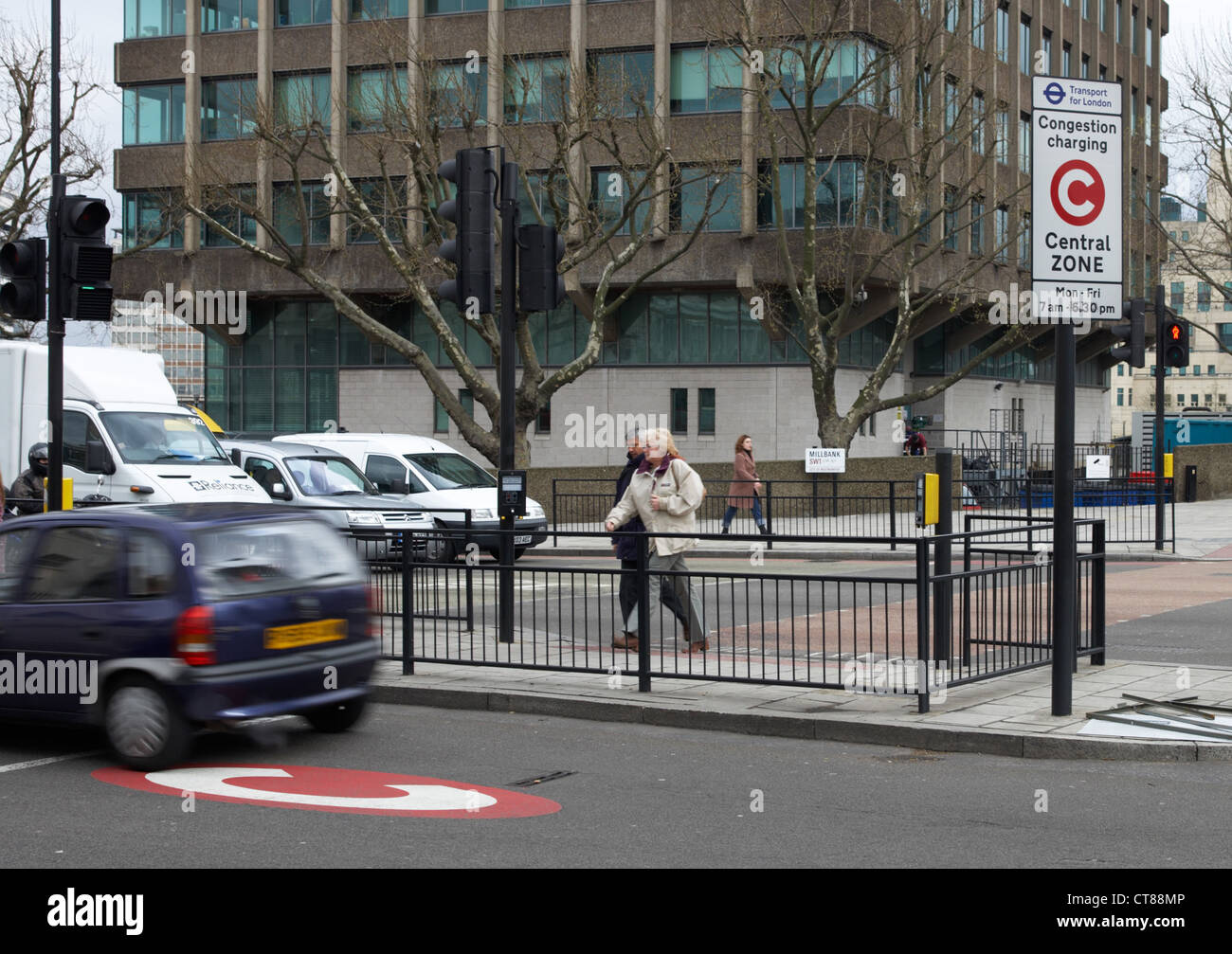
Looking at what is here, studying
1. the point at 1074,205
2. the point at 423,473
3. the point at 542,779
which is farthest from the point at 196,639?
the point at 423,473

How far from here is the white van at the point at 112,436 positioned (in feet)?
62.7

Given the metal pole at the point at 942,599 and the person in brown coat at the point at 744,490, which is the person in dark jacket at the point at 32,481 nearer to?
the person in brown coat at the point at 744,490

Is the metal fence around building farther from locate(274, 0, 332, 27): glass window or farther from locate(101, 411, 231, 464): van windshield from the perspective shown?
locate(274, 0, 332, 27): glass window

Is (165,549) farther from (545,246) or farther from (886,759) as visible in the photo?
(545,246)

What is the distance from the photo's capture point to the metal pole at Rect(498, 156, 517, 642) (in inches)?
438

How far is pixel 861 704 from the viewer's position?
9406 mm

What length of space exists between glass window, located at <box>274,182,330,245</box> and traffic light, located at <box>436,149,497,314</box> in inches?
1259

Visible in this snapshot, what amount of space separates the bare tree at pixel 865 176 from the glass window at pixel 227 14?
17.1 meters

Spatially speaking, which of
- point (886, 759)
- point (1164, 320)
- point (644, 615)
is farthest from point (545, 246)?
point (1164, 320)

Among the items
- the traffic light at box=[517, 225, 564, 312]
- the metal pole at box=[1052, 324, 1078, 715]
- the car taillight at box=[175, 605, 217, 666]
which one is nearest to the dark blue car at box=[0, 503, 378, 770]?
the car taillight at box=[175, 605, 217, 666]

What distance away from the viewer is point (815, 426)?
43.2m

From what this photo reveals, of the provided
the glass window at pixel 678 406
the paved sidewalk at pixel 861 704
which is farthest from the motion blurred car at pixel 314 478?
the glass window at pixel 678 406

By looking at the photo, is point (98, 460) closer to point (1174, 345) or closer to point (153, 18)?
point (1174, 345)

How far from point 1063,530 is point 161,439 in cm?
1414
